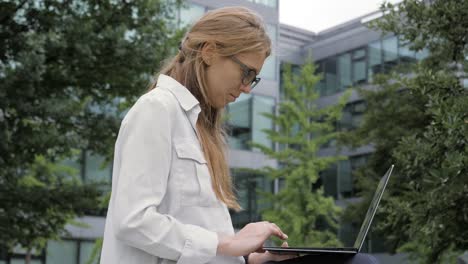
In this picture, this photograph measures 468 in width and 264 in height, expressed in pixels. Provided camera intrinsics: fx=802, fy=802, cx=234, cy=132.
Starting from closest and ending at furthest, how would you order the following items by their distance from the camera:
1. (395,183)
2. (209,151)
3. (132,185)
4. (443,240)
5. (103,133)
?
(132,185) → (209,151) → (443,240) → (103,133) → (395,183)

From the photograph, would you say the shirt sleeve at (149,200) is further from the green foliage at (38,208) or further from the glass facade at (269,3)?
the glass facade at (269,3)

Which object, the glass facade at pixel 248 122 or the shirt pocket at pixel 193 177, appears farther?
the glass facade at pixel 248 122

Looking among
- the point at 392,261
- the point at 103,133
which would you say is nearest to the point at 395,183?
the point at 103,133

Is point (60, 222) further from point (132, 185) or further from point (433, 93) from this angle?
point (132, 185)

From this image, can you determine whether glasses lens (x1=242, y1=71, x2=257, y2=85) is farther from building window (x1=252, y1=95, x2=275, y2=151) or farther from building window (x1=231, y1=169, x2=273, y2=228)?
building window (x1=252, y1=95, x2=275, y2=151)

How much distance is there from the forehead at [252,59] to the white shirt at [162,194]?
19cm

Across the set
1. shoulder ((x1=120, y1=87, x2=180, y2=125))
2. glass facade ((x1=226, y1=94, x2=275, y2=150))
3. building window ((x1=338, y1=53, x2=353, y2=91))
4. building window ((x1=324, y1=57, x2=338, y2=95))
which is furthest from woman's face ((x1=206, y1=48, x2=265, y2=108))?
building window ((x1=324, y1=57, x2=338, y2=95))

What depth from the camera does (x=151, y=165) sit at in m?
2.01

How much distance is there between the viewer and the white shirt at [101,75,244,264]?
199 cm

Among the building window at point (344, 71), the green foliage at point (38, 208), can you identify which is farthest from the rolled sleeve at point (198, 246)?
the building window at point (344, 71)

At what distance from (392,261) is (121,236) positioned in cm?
2648

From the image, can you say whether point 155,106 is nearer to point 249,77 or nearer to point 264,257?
point 249,77

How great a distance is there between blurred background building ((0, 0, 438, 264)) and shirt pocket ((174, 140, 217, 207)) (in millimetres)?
18603

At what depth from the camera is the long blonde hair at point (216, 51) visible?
7.27ft
